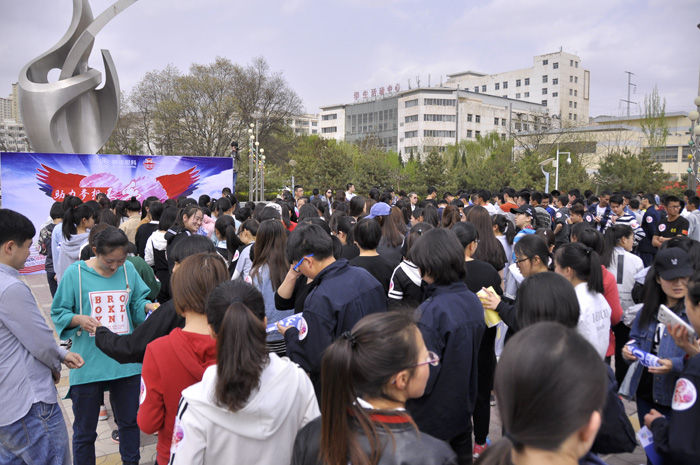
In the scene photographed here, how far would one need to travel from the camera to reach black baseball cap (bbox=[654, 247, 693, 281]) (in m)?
2.82

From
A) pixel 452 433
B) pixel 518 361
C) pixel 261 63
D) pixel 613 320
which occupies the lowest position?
pixel 452 433

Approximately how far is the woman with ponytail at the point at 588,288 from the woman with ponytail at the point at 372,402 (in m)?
1.80

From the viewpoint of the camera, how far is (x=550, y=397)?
45.7 inches

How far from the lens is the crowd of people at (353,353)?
1.46 m

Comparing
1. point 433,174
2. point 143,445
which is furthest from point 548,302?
point 433,174

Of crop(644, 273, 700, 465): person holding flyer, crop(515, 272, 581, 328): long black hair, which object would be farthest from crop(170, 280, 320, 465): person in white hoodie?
crop(644, 273, 700, 465): person holding flyer

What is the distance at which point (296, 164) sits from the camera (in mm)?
39812

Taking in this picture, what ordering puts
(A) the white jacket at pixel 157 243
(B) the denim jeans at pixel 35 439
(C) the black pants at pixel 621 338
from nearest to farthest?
(B) the denim jeans at pixel 35 439, (C) the black pants at pixel 621 338, (A) the white jacket at pixel 157 243

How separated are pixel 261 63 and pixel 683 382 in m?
39.4

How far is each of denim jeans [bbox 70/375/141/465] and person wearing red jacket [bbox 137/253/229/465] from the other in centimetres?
109

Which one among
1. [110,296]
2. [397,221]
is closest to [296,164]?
[397,221]

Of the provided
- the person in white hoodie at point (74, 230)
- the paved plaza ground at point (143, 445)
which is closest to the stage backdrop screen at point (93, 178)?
the person in white hoodie at point (74, 230)

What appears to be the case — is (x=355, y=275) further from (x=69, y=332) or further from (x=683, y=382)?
(x=69, y=332)

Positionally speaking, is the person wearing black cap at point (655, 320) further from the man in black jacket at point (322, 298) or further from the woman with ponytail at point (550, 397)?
the woman with ponytail at point (550, 397)
